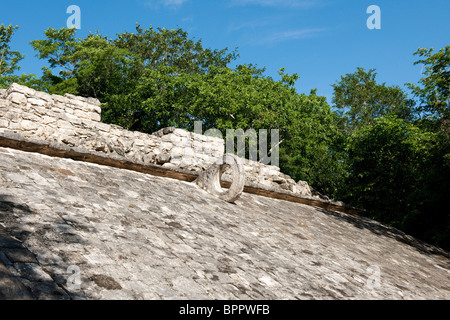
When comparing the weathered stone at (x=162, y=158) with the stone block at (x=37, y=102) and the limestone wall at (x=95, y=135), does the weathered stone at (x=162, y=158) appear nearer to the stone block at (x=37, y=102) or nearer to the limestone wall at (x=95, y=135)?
the limestone wall at (x=95, y=135)

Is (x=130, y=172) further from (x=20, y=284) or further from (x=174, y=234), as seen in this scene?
(x=20, y=284)

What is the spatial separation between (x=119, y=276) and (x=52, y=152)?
3311mm

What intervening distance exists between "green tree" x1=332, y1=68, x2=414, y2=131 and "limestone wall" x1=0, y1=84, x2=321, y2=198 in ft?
78.2

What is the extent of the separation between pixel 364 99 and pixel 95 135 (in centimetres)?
3034

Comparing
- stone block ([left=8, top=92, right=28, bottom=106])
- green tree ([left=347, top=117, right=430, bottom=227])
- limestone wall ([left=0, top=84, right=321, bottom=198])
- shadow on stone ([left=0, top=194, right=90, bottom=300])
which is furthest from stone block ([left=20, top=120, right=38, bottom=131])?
green tree ([left=347, top=117, right=430, bottom=227])

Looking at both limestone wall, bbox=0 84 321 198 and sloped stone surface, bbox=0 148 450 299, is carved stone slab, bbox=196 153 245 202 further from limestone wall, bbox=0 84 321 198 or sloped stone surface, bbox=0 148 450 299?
limestone wall, bbox=0 84 321 198

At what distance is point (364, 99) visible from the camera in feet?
111

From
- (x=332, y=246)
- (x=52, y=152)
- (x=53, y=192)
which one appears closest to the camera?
(x=53, y=192)

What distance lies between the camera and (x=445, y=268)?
23.7ft

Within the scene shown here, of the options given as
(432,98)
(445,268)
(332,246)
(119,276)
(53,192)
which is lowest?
(445,268)

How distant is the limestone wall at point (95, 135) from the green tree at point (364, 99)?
938 inches

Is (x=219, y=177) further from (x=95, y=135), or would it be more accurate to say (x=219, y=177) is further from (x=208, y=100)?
(x=208, y=100)

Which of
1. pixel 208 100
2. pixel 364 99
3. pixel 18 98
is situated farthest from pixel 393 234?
pixel 364 99

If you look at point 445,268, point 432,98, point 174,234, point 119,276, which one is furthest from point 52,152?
point 432,98
